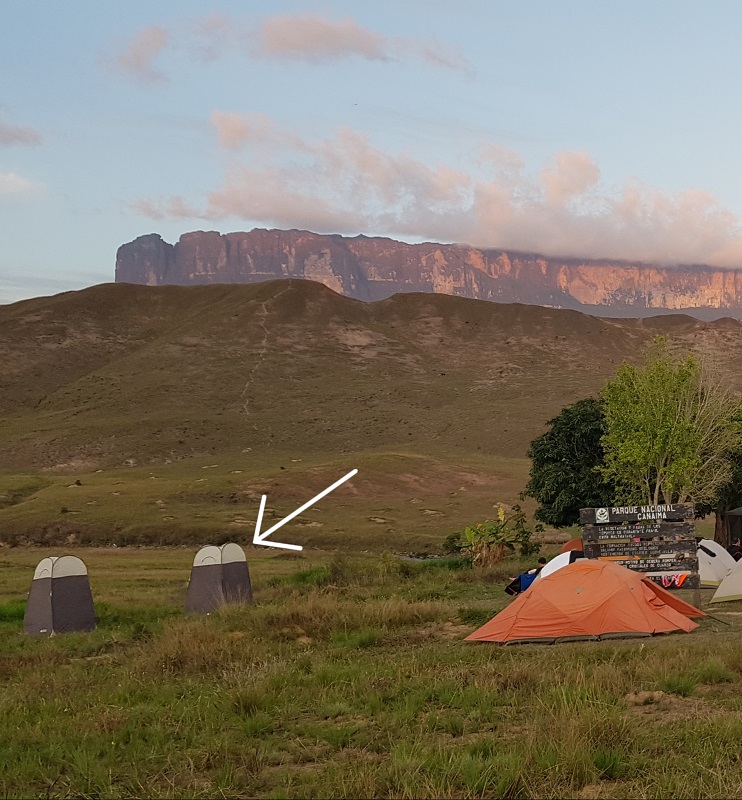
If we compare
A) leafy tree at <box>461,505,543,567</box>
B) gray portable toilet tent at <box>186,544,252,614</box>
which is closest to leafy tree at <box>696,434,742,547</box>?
leafy tree at <box>461,505,543,567</box>

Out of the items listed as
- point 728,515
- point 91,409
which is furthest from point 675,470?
point 91,409

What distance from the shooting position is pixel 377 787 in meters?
7.39

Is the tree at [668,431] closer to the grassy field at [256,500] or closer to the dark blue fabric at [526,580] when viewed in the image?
the dark blue fabric at [526,580]

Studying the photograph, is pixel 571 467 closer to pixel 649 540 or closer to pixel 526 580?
pixel 526 580

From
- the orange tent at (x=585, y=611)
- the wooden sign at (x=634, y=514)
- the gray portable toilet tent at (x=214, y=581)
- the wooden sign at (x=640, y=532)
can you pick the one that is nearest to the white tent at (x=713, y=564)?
the wooden sign at (x=640, y=532)

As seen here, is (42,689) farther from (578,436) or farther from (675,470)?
(578,436)

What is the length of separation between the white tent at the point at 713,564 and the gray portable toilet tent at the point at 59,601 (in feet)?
52.9

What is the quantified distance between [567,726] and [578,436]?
33.9 metres

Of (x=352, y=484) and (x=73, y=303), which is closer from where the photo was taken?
(x=352, y=484)

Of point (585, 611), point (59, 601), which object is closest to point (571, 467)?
point (59, 601)

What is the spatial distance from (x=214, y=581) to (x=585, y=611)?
37.4 feet

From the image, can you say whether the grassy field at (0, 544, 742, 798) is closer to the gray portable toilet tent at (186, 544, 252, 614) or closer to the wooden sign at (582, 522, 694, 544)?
the wooden sign at (582, 522, 694, 544)

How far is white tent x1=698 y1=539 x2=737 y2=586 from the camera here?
26484 mm

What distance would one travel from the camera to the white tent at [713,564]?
86.9 feet
